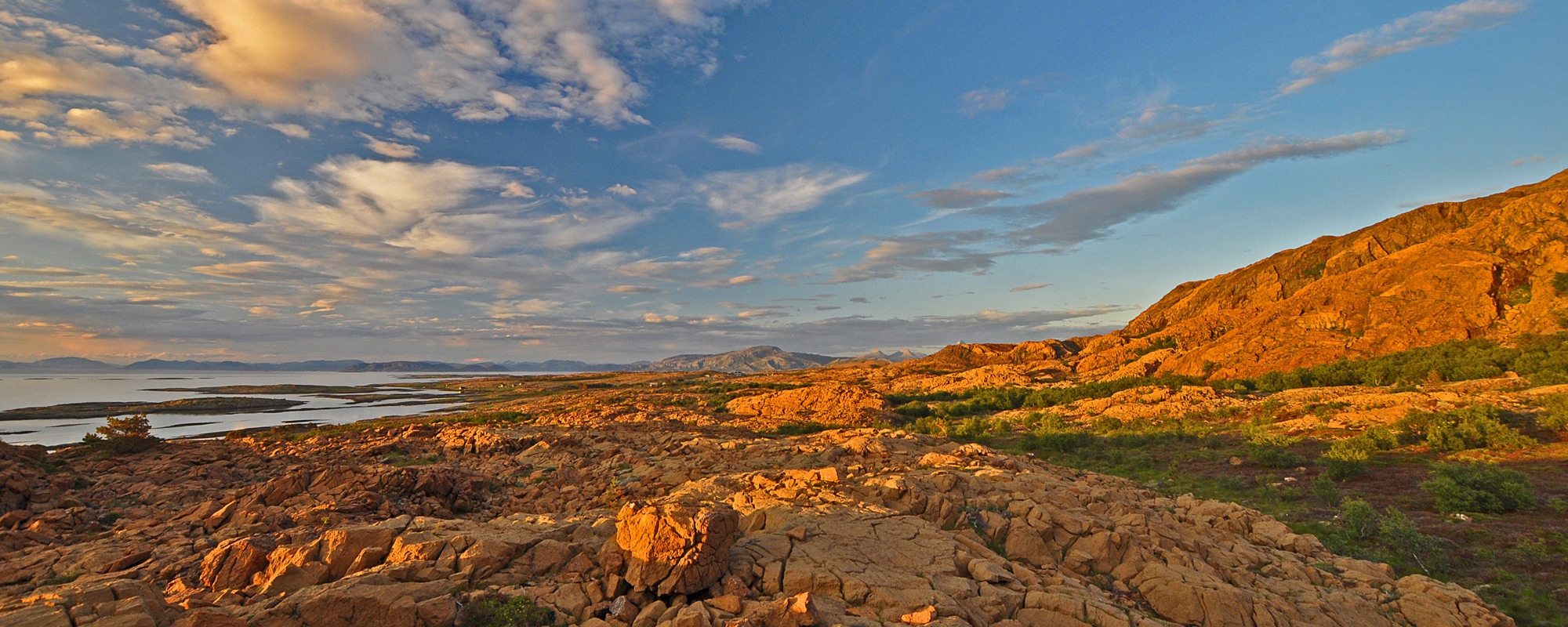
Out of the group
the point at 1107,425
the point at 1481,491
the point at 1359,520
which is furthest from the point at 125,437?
the point at 1481,491

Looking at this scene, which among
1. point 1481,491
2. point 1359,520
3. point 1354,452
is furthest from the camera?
point 1354,452

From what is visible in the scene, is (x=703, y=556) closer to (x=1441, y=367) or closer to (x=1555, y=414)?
(x=1555, y=414)

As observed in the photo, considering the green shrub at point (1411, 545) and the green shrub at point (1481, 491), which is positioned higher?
the green shrub at point (1481, 491)

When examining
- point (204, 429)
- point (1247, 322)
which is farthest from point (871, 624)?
point (204, 429)

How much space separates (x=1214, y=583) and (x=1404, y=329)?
4361 centimetres

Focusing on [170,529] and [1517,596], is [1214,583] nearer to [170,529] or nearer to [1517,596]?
[1517,596]

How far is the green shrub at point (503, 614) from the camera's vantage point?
22.0 ft

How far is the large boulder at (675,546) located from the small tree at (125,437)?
28.7m

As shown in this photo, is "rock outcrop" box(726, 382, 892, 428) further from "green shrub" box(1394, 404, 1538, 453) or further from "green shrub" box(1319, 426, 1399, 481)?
"green shrub" box(1394, 404, 1538, 453)

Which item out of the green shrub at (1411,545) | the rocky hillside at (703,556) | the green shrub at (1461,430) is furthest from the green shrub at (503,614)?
the green shrub at (1461,430)

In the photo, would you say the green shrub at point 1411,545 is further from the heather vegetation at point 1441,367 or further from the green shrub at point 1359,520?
the heather vegetation at point 1441,367

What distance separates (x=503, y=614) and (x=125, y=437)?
28.9 meters

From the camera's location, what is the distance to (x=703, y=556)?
24.7ft

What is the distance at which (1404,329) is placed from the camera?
36062 mm
